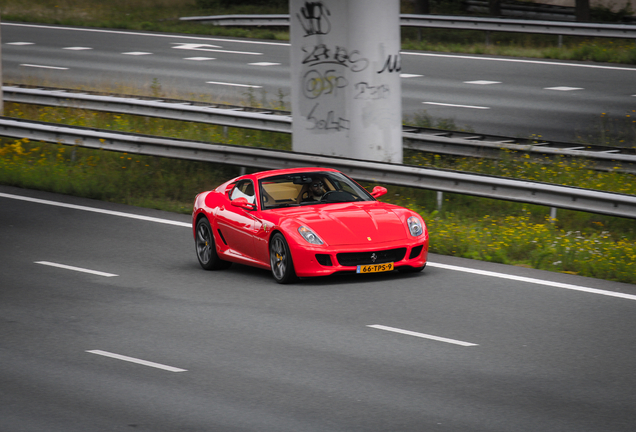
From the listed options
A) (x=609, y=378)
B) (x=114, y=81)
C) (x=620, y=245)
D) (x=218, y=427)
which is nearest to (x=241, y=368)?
(x=218, y=427)

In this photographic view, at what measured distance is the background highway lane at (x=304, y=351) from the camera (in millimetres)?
7527

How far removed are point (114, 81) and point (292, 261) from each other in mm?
18419

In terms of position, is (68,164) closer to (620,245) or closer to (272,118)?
(272,118)

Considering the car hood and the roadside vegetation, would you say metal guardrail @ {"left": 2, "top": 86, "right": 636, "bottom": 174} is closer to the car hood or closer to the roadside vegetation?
the car hood

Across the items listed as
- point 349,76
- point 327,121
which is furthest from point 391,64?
point 327,121

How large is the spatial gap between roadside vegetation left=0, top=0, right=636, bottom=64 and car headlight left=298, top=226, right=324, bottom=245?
A: 2025cm

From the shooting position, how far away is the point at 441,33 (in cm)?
3619

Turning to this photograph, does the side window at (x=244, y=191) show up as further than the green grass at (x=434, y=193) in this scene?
No

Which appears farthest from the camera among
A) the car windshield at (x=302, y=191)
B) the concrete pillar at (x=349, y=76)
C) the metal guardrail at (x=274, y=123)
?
the metal guardrail at (x=274, y=123)

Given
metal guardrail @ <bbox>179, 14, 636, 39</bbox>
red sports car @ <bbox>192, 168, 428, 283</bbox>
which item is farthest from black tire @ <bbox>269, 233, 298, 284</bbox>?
metal guardrail @ <bbox>179, 14, 636, 39</bbox>

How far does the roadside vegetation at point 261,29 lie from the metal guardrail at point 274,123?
12.0 meters

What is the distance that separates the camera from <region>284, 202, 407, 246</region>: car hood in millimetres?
11820

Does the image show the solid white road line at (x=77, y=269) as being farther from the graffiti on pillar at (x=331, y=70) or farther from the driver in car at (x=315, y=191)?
the graffiti on pillar at (x=331, y=70)

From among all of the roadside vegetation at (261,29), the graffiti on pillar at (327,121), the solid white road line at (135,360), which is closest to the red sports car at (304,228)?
the solid white road line at (135,360)
